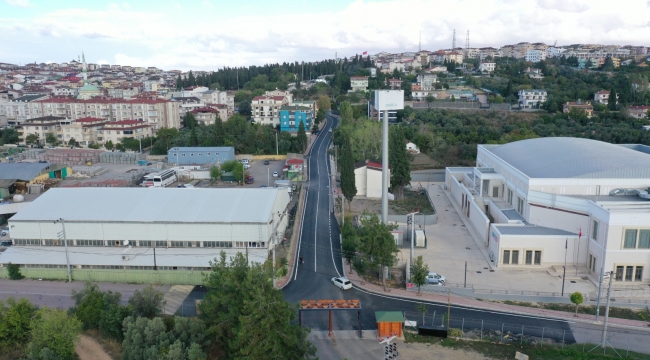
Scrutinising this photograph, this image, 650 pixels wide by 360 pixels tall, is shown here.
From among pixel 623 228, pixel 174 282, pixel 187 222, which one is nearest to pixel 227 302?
pixel 174 282

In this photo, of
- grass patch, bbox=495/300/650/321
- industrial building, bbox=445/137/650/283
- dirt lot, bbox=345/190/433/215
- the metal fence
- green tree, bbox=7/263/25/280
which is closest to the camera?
the metal fence

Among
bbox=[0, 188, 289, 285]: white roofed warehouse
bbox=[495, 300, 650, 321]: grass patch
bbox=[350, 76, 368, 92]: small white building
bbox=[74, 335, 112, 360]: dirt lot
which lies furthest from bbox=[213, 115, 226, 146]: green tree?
bbox=[350, 76, 368, 92]: small white building

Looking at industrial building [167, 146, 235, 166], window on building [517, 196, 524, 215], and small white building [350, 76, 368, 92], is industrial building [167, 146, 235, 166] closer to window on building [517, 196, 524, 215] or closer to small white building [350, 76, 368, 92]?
window on building [517, 196, 524, 215]

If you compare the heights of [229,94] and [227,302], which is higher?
[229,94]

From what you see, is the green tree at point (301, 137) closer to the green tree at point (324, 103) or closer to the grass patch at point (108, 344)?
the green tree at point (324, 103)

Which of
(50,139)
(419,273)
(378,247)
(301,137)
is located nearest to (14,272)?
(378,247)

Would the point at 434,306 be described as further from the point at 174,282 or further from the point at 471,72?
the point at 471,72

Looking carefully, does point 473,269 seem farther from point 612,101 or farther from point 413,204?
point 612,101
